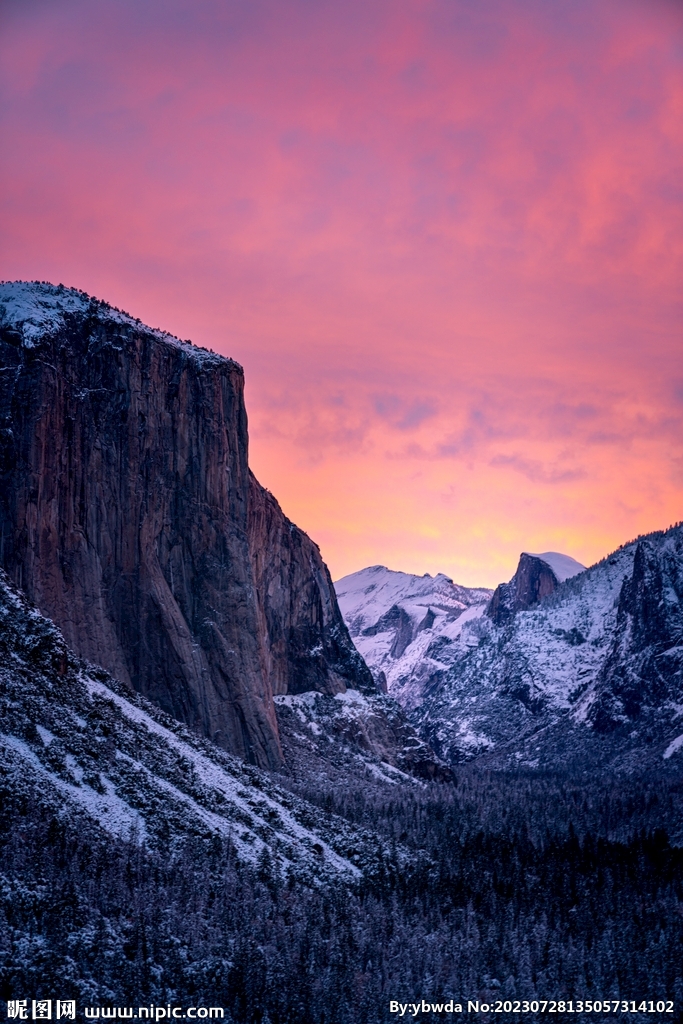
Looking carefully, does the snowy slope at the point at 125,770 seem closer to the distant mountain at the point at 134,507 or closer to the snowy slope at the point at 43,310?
the distant mountain at the point at 134,507

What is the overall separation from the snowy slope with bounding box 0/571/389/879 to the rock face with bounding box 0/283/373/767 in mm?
29342

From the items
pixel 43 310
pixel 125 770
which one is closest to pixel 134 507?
pixel 43 310

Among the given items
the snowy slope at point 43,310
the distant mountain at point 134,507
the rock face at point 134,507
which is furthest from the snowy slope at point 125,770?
the snowy slope at point 43,310

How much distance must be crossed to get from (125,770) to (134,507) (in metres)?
68.1

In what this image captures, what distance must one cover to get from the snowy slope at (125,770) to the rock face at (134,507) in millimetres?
29342

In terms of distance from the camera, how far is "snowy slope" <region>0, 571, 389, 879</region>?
349 feet

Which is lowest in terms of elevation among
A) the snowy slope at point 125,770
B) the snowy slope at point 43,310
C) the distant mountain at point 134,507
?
the snowy slope at point 125,770

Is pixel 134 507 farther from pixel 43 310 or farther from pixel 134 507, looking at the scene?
pixel 43 310

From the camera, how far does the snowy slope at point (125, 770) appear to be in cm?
10638

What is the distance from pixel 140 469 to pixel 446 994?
108472 mm

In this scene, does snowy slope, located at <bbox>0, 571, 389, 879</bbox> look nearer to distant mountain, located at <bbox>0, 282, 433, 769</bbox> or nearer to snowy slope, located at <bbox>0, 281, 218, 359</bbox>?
→ distant mountain, located at <bbox>0, 282, 433, 769</bbox>

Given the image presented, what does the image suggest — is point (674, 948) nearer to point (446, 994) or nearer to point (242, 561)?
point (446, 994)

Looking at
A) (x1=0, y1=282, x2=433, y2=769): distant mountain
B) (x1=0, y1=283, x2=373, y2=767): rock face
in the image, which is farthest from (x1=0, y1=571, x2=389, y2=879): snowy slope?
(x1=0, y1=282, x2=433, y2=769): distant mountain

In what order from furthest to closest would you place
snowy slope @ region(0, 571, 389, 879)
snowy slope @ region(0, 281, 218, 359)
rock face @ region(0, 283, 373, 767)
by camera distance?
snowy slope @ region(0, 281, 218, 359), rock face @ region(0, 283, 373, 767), snowy slope @ region(0, 571, 389, 879)
